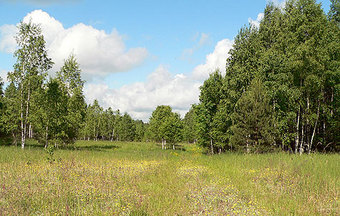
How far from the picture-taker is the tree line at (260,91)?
20.8 metres

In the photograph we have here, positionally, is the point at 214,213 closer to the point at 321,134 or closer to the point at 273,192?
the point at 273,192

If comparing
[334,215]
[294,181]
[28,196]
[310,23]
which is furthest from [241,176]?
[310,23]

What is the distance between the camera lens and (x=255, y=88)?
823 inches

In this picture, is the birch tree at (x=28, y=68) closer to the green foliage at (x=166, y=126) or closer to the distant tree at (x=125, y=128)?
the green foliage at (x=166, y=126)

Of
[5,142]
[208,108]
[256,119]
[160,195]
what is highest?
[208,108]

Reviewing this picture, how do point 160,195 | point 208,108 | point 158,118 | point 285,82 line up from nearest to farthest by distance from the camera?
point 160,195 → point 285,82 → point 208,108 → point 158,118

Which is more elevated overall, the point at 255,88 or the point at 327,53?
the point at 327,53

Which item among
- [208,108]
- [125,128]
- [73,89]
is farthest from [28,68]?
[125,128]

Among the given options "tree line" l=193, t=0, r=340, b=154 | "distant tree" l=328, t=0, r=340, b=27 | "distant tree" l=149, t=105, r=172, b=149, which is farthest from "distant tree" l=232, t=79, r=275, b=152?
"distant tree" l=149, t=105, r=172, b=149

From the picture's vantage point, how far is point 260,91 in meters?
20.8

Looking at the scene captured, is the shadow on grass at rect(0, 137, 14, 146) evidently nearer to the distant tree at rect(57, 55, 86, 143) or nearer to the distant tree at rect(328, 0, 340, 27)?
the distant tree at rect(57, 55, 86, 143)

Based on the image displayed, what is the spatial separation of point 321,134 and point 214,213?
26048mm

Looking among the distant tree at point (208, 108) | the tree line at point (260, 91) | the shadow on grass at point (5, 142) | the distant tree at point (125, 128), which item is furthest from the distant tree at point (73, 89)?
the distant tree at point (125, 128)

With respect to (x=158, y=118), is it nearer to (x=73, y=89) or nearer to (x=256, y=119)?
(x=73, y=89)
